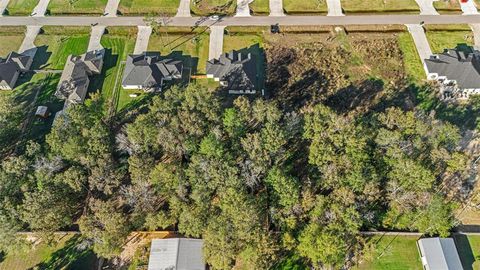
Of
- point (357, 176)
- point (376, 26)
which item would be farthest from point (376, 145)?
point (376, 26)

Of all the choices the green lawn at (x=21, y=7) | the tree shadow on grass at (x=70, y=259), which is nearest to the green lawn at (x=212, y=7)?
the green lawn at (x=21, y=7)

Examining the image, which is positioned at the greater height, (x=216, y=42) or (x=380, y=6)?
(x=380, y=6)

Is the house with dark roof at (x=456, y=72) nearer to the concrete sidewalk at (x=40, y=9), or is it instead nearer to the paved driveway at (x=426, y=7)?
the paved driveway at (x=426, y=7)

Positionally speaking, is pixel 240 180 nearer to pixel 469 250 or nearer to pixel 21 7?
pixel 469 250

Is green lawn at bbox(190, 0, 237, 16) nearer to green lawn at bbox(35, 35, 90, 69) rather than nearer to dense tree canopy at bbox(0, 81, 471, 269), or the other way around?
green lawn at bbox(35, 35, 90, 69)

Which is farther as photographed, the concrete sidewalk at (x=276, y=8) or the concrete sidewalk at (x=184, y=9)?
the concrete sidewalk at (x=184, y=9)

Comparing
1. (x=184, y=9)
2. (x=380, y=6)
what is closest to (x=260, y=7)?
(x=184, y=9)

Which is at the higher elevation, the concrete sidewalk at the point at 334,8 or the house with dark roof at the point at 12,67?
the concrete sidewalk at the point at 334,8
